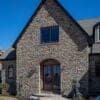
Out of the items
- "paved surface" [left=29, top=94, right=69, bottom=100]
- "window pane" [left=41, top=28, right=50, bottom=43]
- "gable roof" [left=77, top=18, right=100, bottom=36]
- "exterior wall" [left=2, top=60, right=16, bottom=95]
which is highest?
"gable roof" [left=77, top=18, right=100, bottom=36]

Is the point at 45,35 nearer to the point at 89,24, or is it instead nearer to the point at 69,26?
the point at 69,26

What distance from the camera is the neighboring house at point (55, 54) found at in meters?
26.4

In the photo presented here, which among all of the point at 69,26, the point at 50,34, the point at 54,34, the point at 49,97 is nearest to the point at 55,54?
the point at 54,34

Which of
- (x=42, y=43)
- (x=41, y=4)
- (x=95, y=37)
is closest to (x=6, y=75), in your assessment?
(x=42, y=43)

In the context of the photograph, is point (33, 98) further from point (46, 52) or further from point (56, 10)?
point (56, 10)

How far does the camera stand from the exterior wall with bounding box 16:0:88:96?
86.5ft

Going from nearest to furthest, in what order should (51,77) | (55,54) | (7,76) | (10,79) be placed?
1. (55,54)
2. (51,77)
3. (10,79)
4. (7,76)

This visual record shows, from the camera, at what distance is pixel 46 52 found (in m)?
28.1

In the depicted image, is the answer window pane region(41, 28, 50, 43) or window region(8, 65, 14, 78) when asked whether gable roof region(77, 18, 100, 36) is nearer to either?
window pane region(41, 28, 50, 43)

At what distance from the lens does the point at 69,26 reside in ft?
88.8

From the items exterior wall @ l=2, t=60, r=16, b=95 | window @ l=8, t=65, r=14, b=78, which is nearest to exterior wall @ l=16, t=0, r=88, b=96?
exterior wall @ l=2, t=60, r=16, b=95

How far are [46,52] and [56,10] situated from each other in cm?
454

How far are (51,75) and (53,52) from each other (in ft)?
8.25

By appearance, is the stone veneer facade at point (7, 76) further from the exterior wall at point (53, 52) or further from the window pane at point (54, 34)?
the window pane at point (54, 34)
